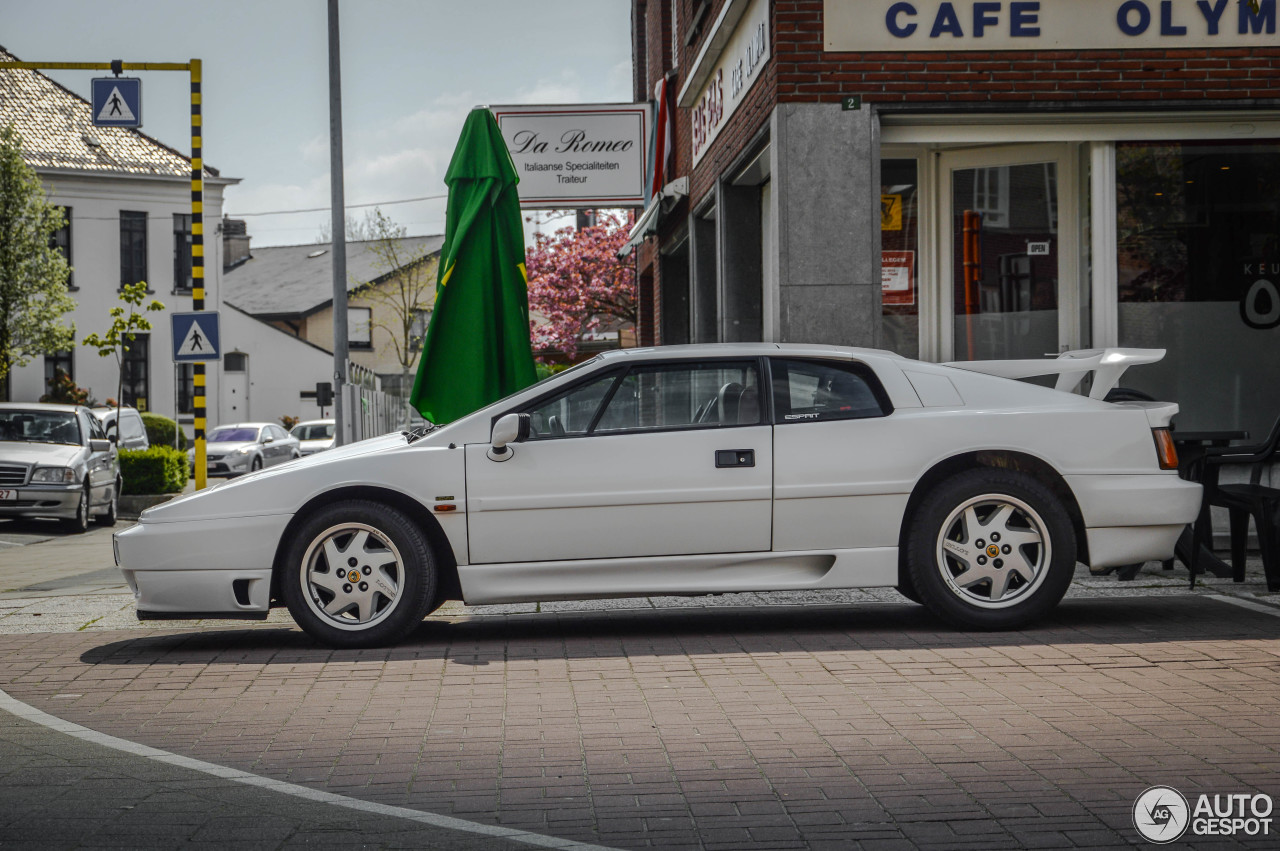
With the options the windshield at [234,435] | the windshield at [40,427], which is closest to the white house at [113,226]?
the windshield at [234,435]

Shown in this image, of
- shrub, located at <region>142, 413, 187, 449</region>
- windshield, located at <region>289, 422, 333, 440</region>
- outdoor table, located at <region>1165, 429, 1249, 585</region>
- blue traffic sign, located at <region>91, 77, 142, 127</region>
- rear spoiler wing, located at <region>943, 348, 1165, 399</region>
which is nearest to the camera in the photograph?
rear spoiler wing, located at <region>943, 348, 1165, 399</region>

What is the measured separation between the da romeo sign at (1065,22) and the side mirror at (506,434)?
4887mm

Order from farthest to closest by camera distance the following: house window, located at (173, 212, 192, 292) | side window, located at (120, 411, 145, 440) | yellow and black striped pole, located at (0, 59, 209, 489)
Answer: house window, located at (173, 212, 192, 292) < side window, located at (120, 411, 145, 440) < yellow and black striped pole, located at (0, 59, 209, 489)

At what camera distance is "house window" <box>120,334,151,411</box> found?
Answer: 140 feet

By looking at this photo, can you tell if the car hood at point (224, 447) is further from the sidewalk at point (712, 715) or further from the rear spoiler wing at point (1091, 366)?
the rear spoiler wing at point (1091, 366)

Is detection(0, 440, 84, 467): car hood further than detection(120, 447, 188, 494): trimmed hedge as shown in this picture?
No

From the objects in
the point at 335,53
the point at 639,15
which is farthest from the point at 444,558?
the point at 639,15

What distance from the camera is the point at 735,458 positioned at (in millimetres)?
6785

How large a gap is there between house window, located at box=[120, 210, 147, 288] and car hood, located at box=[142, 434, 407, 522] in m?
38.7

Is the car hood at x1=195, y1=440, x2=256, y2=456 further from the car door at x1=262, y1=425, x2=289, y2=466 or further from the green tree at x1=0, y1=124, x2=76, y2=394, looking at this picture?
the green tree at x1=0, y1=124, x2=76, y2=394

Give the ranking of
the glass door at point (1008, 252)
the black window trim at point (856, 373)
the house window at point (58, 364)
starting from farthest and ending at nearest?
the house window at point (58, 364), the glass door at point (1008, 252), the black window trim at point (856, 373)

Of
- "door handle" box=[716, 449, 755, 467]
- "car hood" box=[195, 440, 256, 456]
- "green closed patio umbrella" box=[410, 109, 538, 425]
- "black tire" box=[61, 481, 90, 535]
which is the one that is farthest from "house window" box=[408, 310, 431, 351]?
"door handle" box=[716, 449, 755, 467]

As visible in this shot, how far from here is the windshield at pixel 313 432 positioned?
39.1 metres

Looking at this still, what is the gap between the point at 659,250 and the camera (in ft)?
64.3
